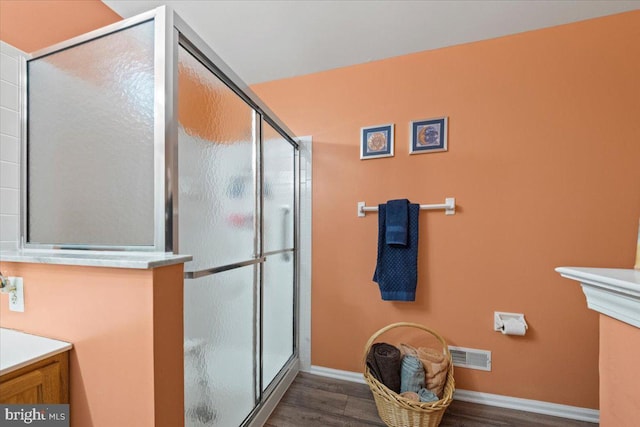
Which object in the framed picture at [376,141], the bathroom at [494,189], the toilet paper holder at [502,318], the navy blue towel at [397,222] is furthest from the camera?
the framed picture at [376,141]

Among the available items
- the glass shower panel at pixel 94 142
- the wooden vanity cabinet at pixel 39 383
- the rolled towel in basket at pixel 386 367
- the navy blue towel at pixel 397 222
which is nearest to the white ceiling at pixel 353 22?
the glass shower panel at pixel 94 142

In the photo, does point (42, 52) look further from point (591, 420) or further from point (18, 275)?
point (591, 420)

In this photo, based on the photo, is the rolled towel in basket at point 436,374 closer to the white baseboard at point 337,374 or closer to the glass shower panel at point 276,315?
the white baseboard at point 337,374

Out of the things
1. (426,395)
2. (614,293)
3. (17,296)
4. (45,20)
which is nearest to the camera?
(614,293)

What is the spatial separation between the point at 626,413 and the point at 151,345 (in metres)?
1.20

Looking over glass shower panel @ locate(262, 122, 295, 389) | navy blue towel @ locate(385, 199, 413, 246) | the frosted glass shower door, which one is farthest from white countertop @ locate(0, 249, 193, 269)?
navy blue towel @ locate(385, 199, 413, 246)

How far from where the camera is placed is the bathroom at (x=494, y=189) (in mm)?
1340

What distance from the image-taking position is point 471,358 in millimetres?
1521

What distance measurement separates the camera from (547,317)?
1.42 meters

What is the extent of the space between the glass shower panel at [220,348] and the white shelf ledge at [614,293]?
1178mm

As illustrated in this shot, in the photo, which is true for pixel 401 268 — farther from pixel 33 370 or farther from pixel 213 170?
pixel 33 370

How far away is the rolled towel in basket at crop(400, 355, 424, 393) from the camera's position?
4.47ft

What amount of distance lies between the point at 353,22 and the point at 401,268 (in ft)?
4.84

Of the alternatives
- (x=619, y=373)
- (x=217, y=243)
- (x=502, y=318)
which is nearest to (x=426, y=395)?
(x=502, y=318)
